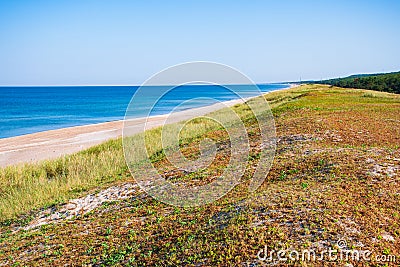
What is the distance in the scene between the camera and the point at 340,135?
16.6m

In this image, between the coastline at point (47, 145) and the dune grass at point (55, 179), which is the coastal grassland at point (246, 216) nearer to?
the dune grass at point (55, 179)

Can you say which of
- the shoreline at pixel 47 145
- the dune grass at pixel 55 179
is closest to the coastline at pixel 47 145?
the shoreline at pixel 47 145

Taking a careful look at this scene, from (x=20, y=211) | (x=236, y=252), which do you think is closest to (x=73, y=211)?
(x=20, y=211)

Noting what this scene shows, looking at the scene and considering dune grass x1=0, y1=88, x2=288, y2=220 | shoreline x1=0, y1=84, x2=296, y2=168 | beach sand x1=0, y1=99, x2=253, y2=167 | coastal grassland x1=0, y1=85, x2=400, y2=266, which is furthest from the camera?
beach sand x1=0, y1=99, x2=253, y2=167

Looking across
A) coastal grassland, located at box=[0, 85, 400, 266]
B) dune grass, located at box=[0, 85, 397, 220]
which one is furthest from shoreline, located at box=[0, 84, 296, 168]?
coastal grassland, located at box=[0, 85, 400, 266]

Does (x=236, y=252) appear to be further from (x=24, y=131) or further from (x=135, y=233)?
(x=24, y=131)

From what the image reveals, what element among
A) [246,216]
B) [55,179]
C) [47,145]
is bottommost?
[55,179]

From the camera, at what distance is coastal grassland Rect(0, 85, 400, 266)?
23.4ft

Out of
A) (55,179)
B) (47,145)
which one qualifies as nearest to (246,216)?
(55,179)

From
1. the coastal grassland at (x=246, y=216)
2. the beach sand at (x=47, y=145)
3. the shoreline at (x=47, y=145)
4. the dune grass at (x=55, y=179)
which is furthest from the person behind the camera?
the beach sand at (x=47, y=145)

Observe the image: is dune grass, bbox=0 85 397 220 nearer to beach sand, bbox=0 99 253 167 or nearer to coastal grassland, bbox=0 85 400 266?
coastal grassland, bbox=0 85 400 266

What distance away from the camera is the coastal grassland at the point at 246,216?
7.13 metres

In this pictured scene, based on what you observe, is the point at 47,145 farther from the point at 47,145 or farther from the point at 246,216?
the point at 246,216

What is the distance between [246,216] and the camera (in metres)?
8.41
